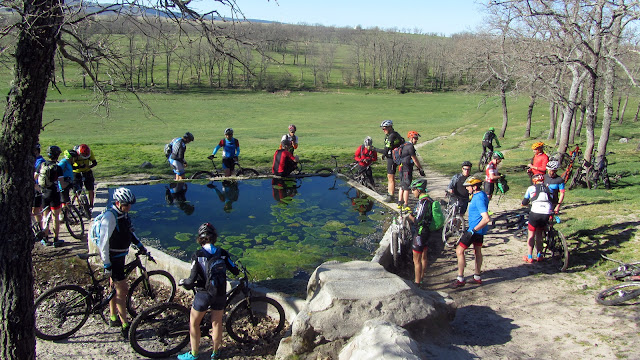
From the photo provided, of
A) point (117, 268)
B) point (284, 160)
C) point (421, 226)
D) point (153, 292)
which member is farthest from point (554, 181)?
point (117, 268)

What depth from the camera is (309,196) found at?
12.5m

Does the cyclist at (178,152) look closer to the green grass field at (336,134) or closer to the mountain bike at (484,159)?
the green grass field at (336,134)

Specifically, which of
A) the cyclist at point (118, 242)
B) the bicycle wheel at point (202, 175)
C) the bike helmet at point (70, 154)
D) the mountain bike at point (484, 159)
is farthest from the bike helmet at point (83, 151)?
the mountain bike at point (484, 159)

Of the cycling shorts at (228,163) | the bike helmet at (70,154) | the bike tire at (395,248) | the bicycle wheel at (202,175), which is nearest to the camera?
the bike tire at (395,248)

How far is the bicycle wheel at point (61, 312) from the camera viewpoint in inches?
243

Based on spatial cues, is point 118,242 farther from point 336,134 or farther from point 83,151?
point 336,134

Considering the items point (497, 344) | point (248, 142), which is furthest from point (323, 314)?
point (248, 142)

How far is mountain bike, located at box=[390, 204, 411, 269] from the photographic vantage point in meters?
8.56

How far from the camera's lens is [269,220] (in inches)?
418

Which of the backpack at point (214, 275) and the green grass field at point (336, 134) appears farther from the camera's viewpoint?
the green grass field at point (336, 134)

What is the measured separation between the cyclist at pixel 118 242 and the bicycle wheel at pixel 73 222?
411 cm

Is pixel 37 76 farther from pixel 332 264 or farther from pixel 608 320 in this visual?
pixel 608 320

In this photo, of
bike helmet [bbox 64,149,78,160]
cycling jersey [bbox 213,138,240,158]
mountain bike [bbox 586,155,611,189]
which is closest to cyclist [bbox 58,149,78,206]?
bike helmet [bbox 64,149,78,160]

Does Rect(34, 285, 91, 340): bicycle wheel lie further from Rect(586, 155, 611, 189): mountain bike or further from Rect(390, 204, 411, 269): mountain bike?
Rect(586, 155, 611, 189): mountain bike
